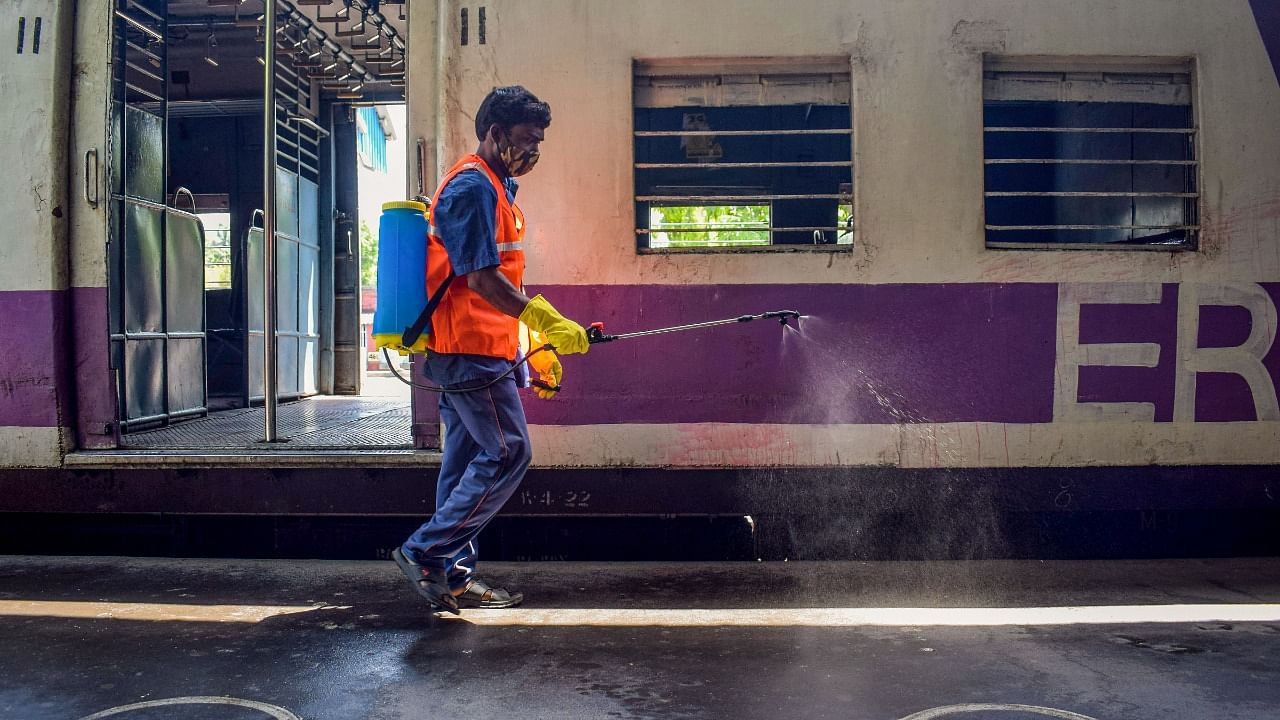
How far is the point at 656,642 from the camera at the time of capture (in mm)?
3949

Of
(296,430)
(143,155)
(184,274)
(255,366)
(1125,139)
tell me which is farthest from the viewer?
(255,366)

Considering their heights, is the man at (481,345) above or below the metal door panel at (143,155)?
below

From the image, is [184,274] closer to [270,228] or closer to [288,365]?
[270,228]

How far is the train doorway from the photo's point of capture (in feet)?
22.0

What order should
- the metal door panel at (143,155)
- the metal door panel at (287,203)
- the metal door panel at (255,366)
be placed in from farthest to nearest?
the metal door panel at (287,203) < the metal door panel at (255,366) < the metal door panel at (143,155)

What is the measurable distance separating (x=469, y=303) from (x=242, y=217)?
27.5ft

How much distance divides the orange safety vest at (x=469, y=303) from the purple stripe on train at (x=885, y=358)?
3.80ft

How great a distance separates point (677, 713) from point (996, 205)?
6.23 metres

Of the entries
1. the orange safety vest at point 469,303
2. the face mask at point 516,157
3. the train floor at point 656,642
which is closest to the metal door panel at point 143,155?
the train floor at point 656,642

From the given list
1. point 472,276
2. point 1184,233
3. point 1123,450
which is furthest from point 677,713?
point 1184,233

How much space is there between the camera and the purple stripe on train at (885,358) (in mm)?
5355

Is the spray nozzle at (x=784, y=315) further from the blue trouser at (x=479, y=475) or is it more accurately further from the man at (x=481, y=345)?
the blue trouser at (x=479, y=475)

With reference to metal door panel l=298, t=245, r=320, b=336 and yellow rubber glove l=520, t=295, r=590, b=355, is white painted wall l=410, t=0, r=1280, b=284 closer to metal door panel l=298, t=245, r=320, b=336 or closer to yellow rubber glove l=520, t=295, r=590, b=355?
yellow rubber glove l=520, t=295, r=590, b=355

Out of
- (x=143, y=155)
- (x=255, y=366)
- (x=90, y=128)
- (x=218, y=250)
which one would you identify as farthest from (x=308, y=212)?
(x=90, y=128)
